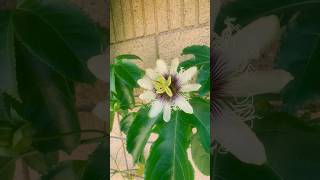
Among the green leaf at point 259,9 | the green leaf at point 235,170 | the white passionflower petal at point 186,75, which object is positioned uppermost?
the green leaf at point 259,9

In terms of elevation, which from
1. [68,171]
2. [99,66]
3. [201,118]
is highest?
[99,66]

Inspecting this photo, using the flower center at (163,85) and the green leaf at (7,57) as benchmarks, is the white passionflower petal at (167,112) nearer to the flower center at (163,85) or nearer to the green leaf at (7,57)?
the flower center at (163,85)

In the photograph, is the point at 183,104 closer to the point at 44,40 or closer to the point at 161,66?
the point at 161,66

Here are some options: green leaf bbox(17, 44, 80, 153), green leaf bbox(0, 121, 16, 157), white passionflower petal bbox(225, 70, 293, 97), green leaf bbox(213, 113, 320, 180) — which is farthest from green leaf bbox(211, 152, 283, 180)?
green leaf bbox(0, 121, 16, 157)

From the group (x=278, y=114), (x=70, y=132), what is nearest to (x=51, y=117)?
(x=70, y=132)

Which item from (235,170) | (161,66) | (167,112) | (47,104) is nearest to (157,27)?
(161,66)

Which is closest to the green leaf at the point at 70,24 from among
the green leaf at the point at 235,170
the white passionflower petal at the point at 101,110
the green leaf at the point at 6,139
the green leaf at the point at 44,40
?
the green leaf at the point at 44,40

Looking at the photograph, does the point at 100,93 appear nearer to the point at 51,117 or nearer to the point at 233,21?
the point at 51,117
